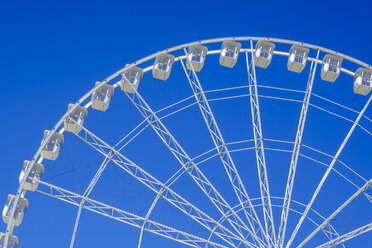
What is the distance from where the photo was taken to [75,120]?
3353cm

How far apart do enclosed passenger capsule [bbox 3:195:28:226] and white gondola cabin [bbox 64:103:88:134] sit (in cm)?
357

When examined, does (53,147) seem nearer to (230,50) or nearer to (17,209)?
(17,209)

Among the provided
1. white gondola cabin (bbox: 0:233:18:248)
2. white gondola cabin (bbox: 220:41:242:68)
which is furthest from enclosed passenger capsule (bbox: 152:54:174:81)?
white gondola cabin (bbox: 0:233:18:248)

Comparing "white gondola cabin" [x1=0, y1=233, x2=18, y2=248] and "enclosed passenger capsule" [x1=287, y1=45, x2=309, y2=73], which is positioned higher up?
"enclosed passenger capsule" [x1=287, y1=45, x2=309, y2=73]

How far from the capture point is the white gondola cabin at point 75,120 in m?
33.3

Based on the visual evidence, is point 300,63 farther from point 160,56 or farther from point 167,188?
point 167,188

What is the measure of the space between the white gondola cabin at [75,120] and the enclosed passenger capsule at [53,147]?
63 centimetres

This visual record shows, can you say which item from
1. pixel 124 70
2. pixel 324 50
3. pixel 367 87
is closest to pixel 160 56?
pixel 124 70

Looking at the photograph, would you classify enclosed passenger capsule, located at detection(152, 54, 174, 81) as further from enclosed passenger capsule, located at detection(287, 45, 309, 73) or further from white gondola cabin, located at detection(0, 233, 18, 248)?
white gondola cabin, located at detection(0, 233, 18, 248)

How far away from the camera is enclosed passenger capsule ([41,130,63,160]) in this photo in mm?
33156

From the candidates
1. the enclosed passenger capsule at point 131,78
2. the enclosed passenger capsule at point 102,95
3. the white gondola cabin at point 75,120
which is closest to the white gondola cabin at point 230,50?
the enclosed passenger capsule at point 131,78

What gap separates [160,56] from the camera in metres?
35.2

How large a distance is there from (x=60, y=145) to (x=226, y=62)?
8.58 meters

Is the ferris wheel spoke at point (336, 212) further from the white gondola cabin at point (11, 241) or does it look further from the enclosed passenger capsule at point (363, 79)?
the white gondola cabin at point (11, 241)
